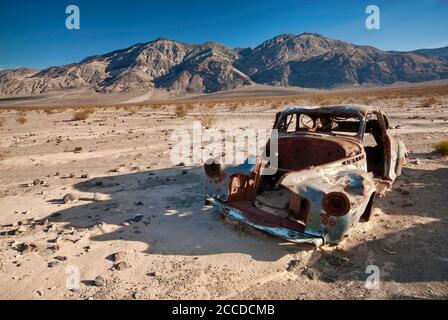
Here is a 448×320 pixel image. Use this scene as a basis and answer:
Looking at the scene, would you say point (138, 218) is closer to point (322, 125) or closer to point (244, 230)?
point (244, 230)

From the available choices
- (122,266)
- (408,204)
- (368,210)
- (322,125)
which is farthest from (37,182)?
(408,204)

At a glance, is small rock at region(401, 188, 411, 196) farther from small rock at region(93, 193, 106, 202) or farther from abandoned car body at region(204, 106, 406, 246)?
small rock at region(93, 193, 106, 202)

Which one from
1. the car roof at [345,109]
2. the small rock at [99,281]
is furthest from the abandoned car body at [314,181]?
the small rock at [99,281]

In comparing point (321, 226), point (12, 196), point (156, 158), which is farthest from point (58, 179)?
point (321, 226)

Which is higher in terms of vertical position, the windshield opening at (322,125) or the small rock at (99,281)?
the windshield opening at (322,125)

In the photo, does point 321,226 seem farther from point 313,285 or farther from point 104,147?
point 104,147

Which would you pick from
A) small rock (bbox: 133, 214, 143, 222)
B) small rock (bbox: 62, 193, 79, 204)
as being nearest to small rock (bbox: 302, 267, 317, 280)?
small rock (bbox: 133, 214, 143, 222)

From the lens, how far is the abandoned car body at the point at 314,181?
446 cm

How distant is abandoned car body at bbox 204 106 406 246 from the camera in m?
4.46

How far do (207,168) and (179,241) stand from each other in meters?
1.37

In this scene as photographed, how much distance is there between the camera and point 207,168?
239 inches

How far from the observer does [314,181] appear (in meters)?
4.74

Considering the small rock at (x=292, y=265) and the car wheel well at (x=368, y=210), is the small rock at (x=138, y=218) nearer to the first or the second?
the small rock at (x=292, y=265)

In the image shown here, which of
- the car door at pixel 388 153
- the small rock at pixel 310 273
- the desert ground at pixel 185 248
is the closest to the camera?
Result: the desert ground at pixel 185 248
